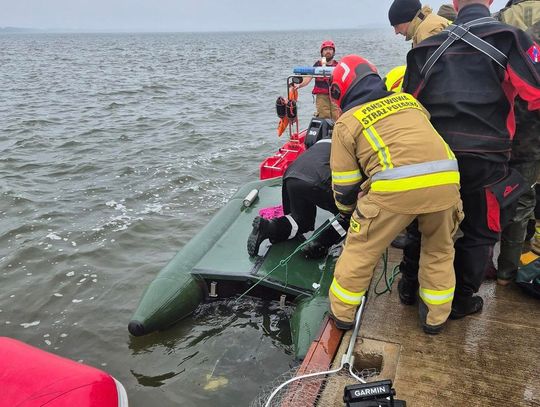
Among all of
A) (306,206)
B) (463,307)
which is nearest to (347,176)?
(463,307)

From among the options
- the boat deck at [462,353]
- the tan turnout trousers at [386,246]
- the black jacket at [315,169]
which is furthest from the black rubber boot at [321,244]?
the tan turnout trousers at [386,246]

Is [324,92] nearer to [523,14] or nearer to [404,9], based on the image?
[404,9]

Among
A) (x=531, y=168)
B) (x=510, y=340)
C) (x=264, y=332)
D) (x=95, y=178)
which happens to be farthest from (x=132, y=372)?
(x=95, y=178)

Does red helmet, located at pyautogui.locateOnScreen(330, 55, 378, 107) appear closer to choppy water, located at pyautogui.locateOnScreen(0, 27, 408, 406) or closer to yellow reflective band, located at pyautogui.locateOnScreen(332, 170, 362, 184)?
yellow reflective band, located at pyautogui.locateOnScreen(332, 170, 362, 184)

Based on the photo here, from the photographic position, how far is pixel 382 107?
255 cm

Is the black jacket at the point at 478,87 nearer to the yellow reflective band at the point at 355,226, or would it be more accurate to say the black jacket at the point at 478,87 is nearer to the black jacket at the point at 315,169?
the yellow reflective band at the point at 355,226

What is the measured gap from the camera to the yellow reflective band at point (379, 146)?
2.46 m

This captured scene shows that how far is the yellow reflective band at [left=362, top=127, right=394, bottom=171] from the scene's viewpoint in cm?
246

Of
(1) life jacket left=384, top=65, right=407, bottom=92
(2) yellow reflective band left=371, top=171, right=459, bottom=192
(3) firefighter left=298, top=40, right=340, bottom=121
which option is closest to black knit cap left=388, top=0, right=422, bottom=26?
(1) life jacket left=384, top=65, right=407, bottom=92

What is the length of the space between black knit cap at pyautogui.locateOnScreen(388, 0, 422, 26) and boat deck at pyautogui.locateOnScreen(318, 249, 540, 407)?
7.18ft

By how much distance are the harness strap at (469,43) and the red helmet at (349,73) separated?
1.06ft

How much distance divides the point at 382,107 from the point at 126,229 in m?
4.87

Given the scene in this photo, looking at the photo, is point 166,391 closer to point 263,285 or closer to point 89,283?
point 263,285

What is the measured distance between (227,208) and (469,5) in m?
3.18
